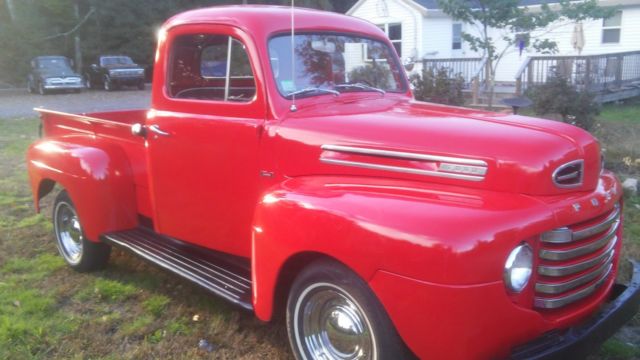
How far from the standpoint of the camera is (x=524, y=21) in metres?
13.0

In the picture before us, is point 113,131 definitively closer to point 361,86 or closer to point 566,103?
point 361,86

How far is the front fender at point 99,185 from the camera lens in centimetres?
437

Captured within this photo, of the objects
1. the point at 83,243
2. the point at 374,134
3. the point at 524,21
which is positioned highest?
the point at 524,21

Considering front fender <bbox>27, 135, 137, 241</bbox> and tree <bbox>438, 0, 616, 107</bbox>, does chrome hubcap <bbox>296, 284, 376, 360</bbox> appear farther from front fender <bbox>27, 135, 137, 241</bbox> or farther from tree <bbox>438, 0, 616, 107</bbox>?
tree <bbox>438, 0, 616, 107</bbox>

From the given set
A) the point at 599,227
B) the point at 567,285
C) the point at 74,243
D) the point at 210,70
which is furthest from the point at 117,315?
the point at 599,227

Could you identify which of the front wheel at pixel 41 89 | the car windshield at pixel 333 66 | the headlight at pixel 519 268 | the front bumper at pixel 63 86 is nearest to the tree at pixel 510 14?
the car windshield at pixel 333 66

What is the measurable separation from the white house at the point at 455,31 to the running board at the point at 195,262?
626 inches

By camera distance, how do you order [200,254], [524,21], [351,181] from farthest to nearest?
[524,21], [200,254], [351,181]

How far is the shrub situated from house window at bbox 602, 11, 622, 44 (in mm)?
11346

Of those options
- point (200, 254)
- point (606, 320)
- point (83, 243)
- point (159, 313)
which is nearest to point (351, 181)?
point (606, 320)

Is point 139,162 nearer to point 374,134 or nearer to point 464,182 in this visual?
point 374,134

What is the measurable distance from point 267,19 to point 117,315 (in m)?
2.22

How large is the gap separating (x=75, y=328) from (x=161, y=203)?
0.97 meters

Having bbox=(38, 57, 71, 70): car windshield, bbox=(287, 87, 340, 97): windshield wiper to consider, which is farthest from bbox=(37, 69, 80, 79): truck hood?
bbox=(287, 87, 340, 97): windshield wiper
